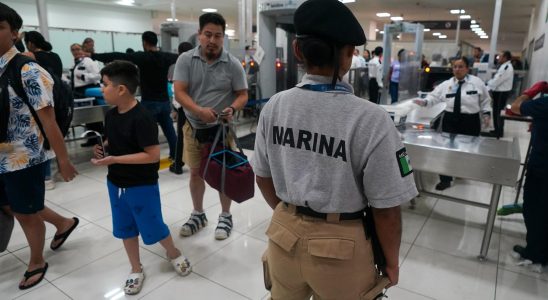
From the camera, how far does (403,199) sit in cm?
97

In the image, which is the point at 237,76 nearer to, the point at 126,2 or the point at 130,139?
the point at 130,139

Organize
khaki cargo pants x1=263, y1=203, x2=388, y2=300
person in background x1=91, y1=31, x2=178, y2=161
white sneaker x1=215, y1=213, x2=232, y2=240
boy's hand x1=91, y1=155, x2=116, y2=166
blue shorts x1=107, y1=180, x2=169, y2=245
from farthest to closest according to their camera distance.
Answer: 1. person in background x1=91, y1=31, x2=178, y2=161
2. white sneaker x1=215, y1=213, x2=232, y2=240
3. blue shorts x1=107, y1=180, x2=169, y2=245
4. boy's hand x1=91, y1=155, x2=116, y2=166
5. khaki cargo pants x1=263, y1=203, x2=388, y2=300

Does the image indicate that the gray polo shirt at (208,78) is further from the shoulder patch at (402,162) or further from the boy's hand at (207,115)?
the shoulder patch at (402,162)

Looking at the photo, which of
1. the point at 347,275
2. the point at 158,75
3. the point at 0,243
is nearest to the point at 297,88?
the point at 347,275

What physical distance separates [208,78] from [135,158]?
34.1 inches

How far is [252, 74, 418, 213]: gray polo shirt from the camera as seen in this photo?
95cm

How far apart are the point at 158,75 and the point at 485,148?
3449 mm

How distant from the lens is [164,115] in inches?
174

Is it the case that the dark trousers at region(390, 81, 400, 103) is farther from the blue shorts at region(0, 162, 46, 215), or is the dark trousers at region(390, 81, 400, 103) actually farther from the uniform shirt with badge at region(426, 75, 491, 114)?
the blue shorts at region(0, 162, 46, 215)

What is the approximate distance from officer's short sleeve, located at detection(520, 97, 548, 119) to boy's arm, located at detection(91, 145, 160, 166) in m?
2.33

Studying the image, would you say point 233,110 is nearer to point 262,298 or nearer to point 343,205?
point 262,298

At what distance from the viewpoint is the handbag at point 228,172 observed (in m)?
2.28

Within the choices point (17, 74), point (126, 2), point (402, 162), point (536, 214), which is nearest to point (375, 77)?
point (536, 214)

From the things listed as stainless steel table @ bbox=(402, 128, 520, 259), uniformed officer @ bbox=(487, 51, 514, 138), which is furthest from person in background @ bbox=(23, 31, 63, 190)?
uniformed officer @ bbox=(487, 51, 514, 138)
